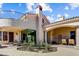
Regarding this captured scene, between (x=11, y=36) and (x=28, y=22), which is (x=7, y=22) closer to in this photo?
(x=11, y=36)

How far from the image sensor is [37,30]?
8.27 metres

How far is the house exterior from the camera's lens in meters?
8.12

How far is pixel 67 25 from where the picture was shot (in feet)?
26.3

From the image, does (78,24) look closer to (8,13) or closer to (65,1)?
(65,1)

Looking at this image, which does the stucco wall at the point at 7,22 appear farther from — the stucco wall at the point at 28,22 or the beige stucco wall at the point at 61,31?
the beige stucco wall at the point at 61,31

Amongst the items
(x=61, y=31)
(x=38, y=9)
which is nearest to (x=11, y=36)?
(x=38, y=9)

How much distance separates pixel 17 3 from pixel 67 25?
1.22 meters

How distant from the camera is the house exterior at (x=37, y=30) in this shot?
8.12m

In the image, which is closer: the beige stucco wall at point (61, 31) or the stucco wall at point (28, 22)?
the beige stucco wall at point (61, 31)

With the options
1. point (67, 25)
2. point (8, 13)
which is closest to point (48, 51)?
point (67, 25)

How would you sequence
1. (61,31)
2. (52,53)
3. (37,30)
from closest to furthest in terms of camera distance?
(52,53) < (61,31) < (37,30)

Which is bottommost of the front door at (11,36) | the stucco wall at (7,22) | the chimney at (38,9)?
the front door at (11,36)

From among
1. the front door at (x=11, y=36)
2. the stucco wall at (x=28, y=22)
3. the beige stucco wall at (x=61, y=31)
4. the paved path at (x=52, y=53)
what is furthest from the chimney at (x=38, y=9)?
the paved path at (x=52, y=53)

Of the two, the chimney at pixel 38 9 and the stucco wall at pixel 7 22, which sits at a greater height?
the chimney at pixel 38 9
